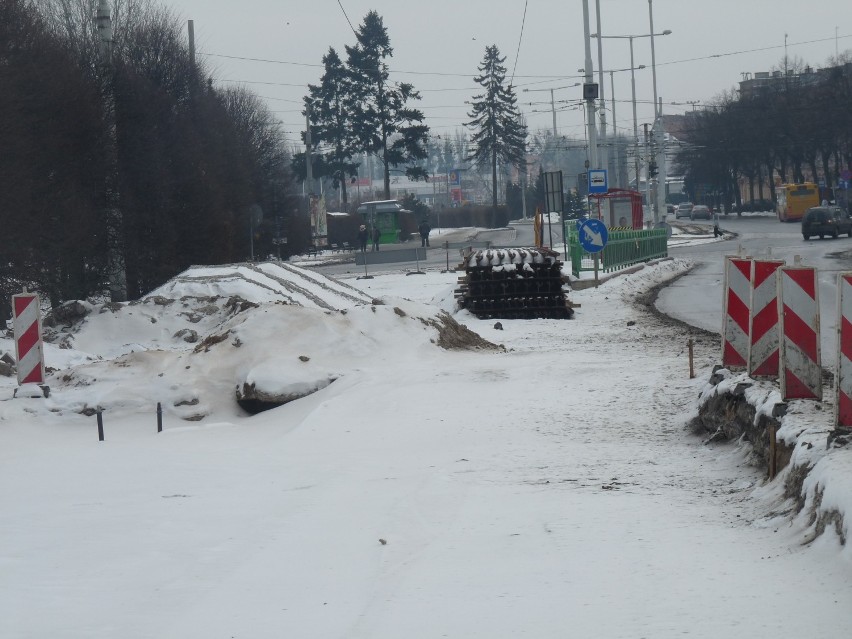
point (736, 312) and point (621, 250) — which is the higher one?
point (736, 312)

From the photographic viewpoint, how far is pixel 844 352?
6.91 meters

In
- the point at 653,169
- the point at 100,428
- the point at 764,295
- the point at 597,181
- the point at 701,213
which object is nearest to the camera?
the point at 764,295

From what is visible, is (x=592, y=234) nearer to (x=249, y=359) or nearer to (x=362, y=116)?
(x=249, y=359)

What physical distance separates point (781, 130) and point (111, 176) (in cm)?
7527

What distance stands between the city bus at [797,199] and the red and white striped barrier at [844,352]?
8302 centimetres

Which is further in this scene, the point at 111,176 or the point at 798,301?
the point at 111,176

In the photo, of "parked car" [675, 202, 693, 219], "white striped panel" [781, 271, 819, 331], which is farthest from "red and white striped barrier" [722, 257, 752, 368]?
"parked car" [675, 202, 693, 219]

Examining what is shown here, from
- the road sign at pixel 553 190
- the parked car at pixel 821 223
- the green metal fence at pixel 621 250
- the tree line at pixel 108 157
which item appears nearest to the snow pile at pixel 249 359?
the tree line at pixel 108 157

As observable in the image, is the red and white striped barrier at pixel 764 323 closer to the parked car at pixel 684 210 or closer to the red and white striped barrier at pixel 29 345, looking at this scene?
the red and white striped barrier at pixel 29 345

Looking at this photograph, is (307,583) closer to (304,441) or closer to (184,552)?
(184,552)

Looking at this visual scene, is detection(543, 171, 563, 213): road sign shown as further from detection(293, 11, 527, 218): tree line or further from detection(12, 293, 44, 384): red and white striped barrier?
detection(293, 11, 527, 218): tree line

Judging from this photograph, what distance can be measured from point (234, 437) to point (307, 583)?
17.0 ft

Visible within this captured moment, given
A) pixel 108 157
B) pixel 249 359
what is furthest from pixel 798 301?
pixel 108 157

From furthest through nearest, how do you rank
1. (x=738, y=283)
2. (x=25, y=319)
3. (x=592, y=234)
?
(x=592, y=234) < (x=25, y=319) < (x=738, y=283)
